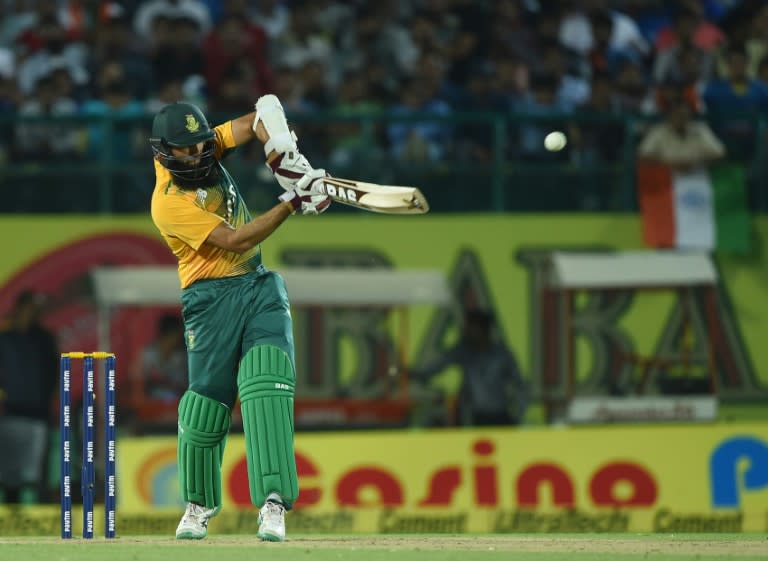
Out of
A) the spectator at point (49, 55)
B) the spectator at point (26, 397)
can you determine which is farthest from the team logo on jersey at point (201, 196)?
the spectator at point (49, 55)

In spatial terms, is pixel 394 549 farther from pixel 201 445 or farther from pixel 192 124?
pixel 192 124

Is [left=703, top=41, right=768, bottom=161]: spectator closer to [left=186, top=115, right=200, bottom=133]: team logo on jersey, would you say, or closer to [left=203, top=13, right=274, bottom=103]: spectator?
[left=203, top=13, right=274, bottom=103]: spectator

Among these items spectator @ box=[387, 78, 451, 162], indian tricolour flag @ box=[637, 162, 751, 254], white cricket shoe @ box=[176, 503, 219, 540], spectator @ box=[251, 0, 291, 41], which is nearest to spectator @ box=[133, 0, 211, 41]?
spectator @ box=[251, 0, 291, 41]

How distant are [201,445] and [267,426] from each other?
16.4 inches

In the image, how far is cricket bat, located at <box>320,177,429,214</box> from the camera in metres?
7.85

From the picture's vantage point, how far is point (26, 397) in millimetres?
13703

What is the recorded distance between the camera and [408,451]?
13.1 meters

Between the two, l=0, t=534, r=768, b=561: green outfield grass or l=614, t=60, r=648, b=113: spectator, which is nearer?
l=0, t=534, r=768, b=561: green outfield grass

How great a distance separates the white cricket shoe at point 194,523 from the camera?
27.2ft

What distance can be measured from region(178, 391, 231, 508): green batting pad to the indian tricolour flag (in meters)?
7.52

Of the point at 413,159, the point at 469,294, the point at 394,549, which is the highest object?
the point at 413,159

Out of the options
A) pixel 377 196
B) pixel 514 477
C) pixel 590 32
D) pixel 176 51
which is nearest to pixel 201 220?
pixel 377 196

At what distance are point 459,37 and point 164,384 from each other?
405 centimetres

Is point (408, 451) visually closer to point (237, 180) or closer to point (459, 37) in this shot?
point (237, 180)
